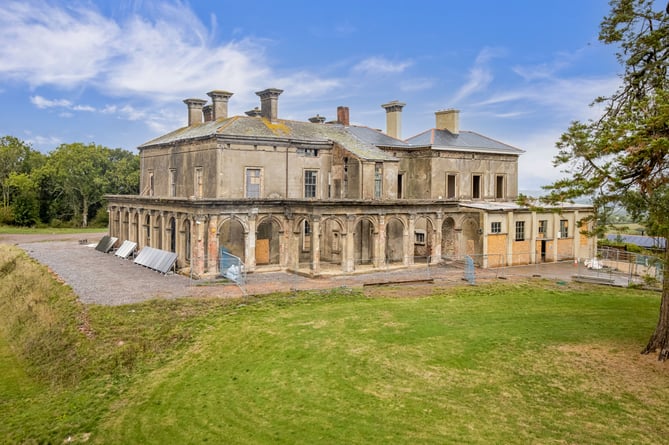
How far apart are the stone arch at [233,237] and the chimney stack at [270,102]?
29.8 ft

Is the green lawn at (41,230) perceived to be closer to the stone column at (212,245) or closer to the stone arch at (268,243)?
the stone arch at (268,243)

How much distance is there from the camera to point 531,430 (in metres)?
12.5

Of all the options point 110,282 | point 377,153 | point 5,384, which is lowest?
point 5,384

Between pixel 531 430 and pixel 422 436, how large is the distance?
2.60 metres

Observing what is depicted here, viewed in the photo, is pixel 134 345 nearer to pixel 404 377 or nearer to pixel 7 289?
pixel 404 377

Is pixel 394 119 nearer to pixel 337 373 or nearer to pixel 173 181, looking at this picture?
pixel 173 181

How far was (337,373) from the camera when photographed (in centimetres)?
1633

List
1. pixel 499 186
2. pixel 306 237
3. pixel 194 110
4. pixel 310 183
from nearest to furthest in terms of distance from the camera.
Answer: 1. pixel 310 183
2. pixel 306 237
3. pixel 194 110
4. pixel 499 186

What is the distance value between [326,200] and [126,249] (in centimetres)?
1842

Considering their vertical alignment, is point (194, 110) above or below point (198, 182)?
above

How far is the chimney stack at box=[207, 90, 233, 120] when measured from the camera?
40.3 metres

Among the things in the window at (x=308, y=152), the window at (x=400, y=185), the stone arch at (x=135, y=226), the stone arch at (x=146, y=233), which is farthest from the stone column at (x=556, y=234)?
the stone arch at (x=135, y=226)

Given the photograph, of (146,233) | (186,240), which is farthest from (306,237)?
(146,233)

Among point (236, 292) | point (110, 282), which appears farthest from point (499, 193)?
point (110, 282)
